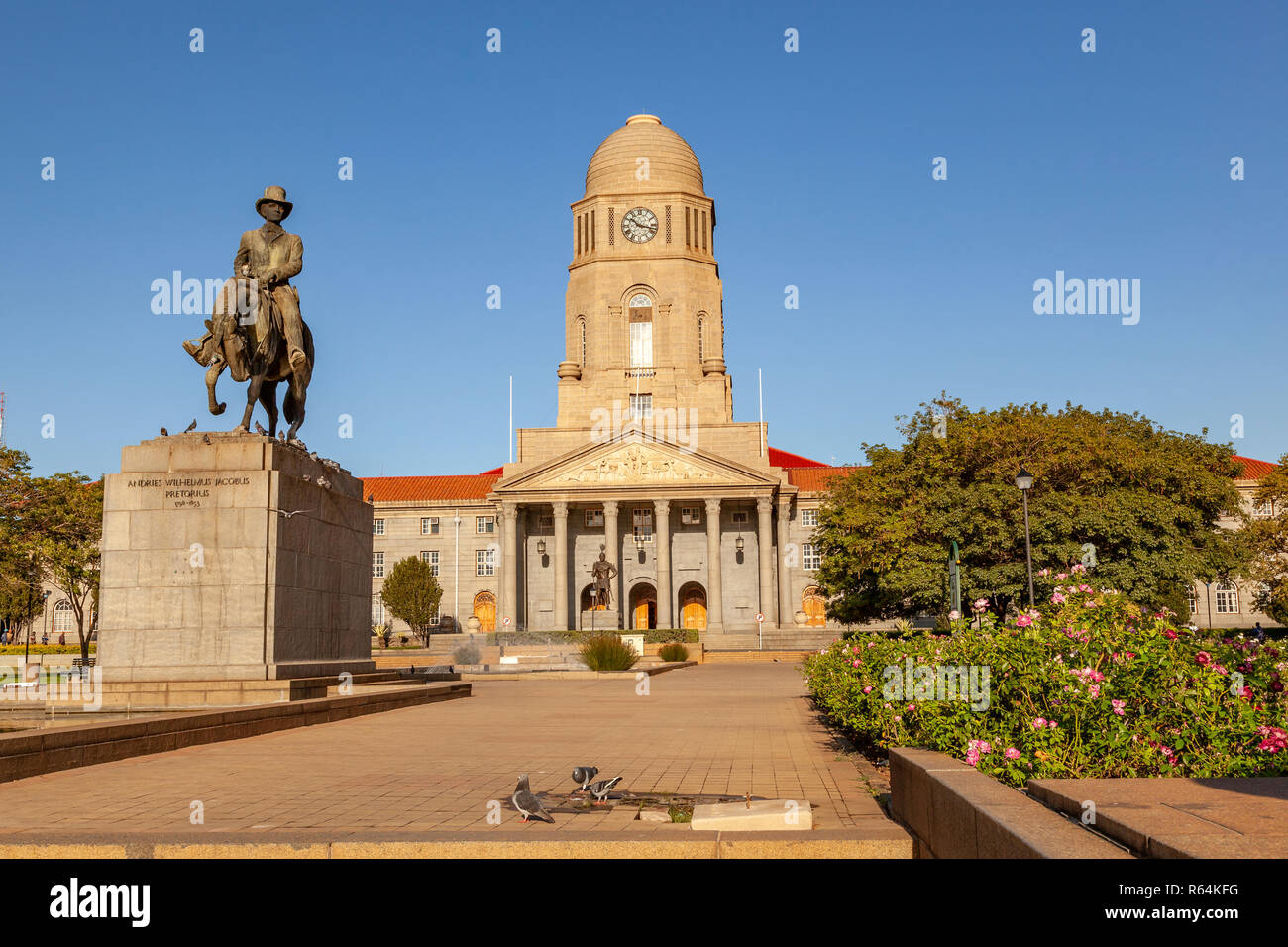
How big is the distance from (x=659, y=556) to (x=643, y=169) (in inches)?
1179

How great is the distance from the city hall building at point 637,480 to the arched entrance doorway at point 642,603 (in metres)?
0.15

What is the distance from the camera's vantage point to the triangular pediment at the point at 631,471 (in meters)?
74.8

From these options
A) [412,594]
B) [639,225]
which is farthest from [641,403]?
[412,594]

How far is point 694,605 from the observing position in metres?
82.1

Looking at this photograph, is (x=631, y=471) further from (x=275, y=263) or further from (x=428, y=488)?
(x=275, y=263)

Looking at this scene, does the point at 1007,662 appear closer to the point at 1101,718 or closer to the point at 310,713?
the point at 1101,718

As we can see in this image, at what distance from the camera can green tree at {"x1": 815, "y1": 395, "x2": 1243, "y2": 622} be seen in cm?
4022

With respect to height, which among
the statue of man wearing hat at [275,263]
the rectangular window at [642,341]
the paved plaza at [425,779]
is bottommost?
the paved plaza at [425,779]

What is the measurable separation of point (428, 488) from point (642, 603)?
71.6ft

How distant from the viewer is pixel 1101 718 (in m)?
7.34

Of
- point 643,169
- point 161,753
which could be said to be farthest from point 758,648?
point 161,753

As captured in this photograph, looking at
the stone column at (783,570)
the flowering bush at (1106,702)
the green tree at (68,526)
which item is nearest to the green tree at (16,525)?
the green tree at (68,526)

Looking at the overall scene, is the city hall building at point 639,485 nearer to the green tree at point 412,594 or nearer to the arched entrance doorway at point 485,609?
the arched entrance doorway at point 485,609

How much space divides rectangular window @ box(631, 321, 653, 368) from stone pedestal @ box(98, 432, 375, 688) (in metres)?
65.4
